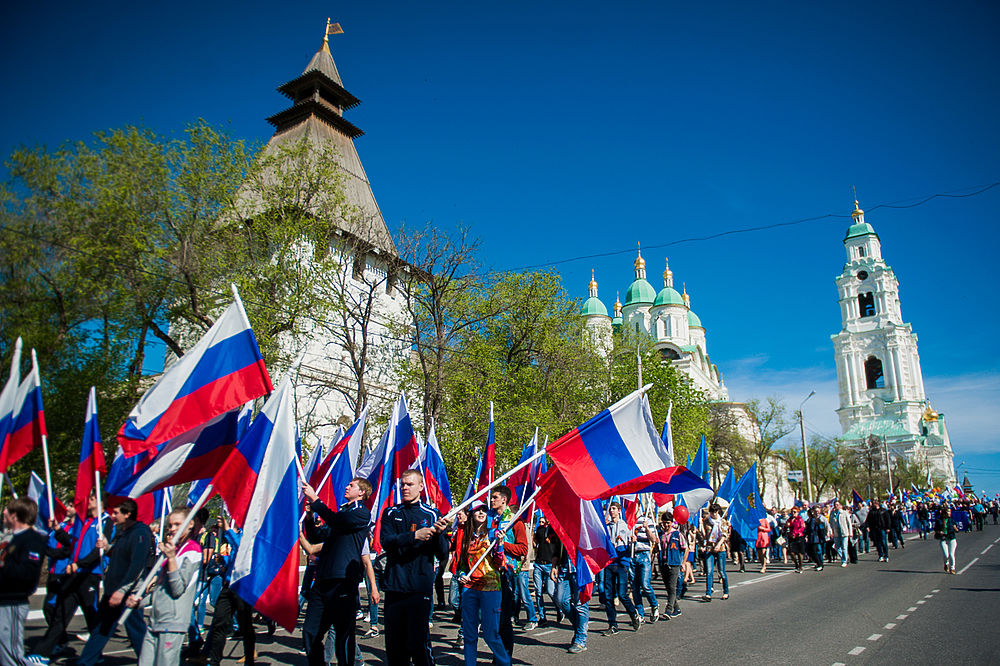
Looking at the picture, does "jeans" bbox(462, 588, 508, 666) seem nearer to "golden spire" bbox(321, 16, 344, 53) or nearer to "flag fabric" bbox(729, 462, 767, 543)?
"flag fabric" bbox(729, 462, 767, 543)

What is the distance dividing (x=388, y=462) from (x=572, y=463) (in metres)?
4.60

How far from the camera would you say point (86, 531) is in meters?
9.52

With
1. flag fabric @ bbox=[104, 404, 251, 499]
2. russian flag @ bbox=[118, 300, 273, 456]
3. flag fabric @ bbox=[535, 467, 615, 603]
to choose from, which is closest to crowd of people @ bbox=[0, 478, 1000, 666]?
flag fabric @ bbox=[535, 467, 615, 603]

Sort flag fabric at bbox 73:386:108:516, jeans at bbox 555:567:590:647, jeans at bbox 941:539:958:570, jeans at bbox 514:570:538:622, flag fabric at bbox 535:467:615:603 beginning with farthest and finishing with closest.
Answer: jeans at bbox 941:539:958:570 → jeans at bbox 514:570:538:622 → jeans at bbox 555:567:590:647 → flag fabric at bbox 73:386:108:516 → flag fabric at bbox 535:467:615:603

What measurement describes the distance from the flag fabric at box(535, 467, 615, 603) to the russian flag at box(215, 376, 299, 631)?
9.70 ft

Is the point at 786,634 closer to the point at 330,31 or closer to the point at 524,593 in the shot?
the point at 524,593

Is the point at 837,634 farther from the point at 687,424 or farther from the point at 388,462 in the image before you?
the point at 687,424

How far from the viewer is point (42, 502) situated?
414 inches

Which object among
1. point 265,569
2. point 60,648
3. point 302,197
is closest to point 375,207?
point 302,197

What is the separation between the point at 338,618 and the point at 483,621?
1532mm

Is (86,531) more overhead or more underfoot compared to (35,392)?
more underfoot

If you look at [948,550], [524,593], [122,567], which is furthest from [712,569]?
[122,567]

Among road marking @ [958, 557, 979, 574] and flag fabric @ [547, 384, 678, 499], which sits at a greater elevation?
flag fabric @ [547, 384, 678, 499]

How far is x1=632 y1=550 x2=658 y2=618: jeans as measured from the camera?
10711mm
